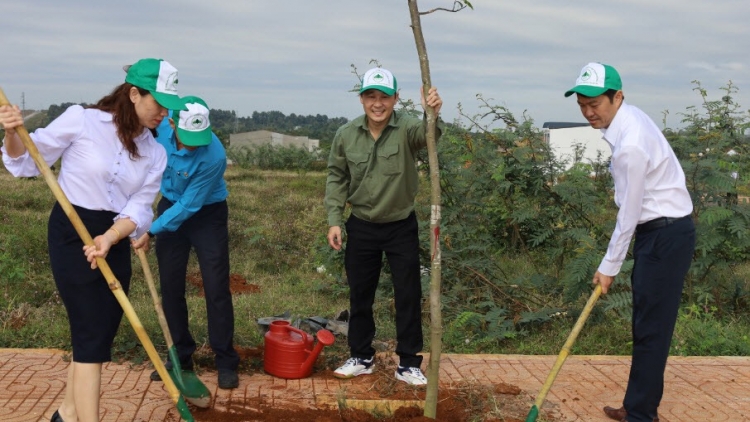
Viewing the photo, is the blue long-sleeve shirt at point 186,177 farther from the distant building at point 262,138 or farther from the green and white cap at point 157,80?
the distant building at point 262,138

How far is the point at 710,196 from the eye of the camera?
24.1ft

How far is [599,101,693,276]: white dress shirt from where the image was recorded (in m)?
4.11

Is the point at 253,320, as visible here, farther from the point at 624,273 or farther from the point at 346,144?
the point at 624,273

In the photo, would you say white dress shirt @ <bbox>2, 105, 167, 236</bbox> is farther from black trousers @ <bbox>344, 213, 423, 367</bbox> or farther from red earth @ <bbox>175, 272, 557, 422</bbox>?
black trousers @ <bbox>344, 213, 423, 367</bbox>

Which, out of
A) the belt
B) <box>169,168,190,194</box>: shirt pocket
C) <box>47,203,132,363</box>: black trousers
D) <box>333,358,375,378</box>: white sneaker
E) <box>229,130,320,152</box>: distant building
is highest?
<box>169,168,190,194</box>: shirt pocket

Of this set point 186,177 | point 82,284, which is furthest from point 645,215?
point 82,284

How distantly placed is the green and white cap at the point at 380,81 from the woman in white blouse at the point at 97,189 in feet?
4.52

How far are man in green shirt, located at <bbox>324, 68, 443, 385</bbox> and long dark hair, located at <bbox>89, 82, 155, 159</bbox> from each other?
1573 mm

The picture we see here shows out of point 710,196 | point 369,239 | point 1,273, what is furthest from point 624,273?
point 1,273

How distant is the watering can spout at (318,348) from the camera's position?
17.1 feet

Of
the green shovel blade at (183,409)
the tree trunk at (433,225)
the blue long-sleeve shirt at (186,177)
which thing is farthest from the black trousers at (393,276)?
the green shovel blade at (183,409)

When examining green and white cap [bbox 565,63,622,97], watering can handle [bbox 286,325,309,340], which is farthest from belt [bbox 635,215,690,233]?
watering can handle [bbox 286,325,309,340]

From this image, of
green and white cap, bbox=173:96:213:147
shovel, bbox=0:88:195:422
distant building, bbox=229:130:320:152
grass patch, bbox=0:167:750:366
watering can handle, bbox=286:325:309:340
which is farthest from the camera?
distant building, bbox=229:130:320:152

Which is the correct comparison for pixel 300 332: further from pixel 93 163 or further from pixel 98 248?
pixel 93 163
